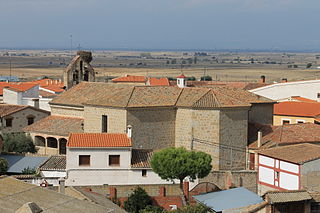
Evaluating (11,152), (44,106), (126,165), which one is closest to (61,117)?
(11,152)

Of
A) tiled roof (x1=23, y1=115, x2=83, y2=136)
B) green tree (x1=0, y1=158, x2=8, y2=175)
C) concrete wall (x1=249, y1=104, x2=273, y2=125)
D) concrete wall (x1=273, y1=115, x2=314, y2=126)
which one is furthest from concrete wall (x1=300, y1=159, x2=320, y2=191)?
concrete wall (x1=273, y1=115, x2=314, y2=126)

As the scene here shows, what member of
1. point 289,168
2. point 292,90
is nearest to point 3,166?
point 289,168

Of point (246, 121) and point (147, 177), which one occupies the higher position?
point (246, 121)

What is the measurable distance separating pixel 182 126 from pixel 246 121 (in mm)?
3752

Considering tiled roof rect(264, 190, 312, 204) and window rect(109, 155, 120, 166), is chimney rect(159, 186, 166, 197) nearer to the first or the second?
window rect(109, 155, 120, 166)

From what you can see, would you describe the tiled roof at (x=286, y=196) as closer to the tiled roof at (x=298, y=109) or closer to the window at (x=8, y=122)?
the tiled roof at (x=298, y=109)

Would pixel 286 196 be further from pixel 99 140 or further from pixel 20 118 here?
pixel 20 118

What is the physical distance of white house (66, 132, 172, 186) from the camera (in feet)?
109

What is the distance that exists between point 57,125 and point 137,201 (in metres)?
16.0

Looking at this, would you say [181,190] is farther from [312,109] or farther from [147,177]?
[312,109]

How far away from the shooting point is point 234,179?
110ft

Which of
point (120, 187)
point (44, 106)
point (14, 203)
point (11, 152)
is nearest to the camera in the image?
point (14, 203)

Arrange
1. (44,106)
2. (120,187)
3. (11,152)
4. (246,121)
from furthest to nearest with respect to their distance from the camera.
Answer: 1. (44,106)
2. (11,152)
3. (246,121)
4. (120,187)

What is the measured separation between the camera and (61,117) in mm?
45281
